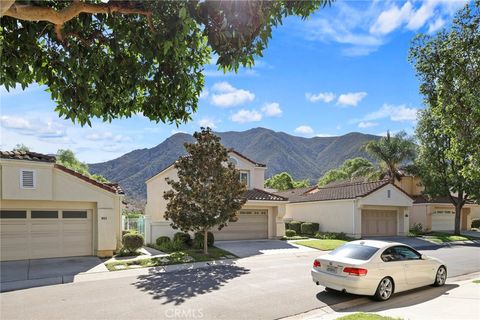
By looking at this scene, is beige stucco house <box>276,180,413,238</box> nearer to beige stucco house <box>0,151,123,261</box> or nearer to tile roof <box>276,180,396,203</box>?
tile roof <box>276,180,396,203</box>

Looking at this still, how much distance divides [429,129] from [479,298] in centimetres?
2706

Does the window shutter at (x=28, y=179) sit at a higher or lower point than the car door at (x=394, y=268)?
higher

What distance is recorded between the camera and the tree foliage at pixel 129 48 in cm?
484

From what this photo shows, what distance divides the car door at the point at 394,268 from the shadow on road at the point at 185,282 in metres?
4.86

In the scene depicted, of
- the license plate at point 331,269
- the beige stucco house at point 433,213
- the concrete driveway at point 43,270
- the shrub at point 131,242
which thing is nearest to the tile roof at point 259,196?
the shrub at point 131,242

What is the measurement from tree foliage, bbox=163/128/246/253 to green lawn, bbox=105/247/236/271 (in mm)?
1315

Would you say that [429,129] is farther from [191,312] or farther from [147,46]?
[147,46]

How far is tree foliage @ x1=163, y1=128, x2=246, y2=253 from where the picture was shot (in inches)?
725

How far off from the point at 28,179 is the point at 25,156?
1.09m

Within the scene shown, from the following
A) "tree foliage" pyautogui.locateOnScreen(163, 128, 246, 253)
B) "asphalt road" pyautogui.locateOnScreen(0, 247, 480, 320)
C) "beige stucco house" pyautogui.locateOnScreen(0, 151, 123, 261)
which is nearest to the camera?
"asphalt road" pyautogui.locateOnScreen(0, 247, 480, 320)

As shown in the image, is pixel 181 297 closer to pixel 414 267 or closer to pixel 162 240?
pixel 414 267

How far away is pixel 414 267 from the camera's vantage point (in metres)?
10.8

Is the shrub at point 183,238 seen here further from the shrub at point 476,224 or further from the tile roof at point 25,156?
the shrub at point 476,224

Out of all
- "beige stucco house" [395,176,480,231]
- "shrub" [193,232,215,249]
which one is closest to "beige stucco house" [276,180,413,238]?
"beige stucco house" [395,176,480,231]
